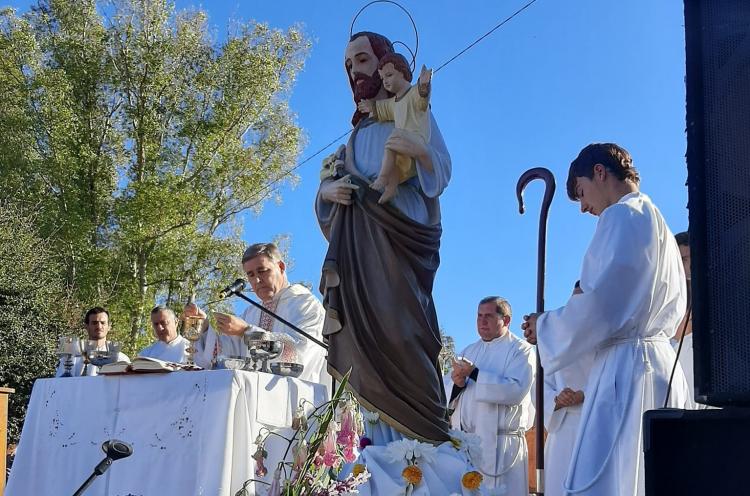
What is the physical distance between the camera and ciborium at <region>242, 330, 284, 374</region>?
5.00 meters

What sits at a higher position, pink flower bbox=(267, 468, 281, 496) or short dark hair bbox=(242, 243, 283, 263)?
short dark hair bbox=(242, 243, 283, 263)

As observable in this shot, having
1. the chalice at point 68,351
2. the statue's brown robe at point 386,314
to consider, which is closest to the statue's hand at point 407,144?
the statue's brown robe at point 386,314

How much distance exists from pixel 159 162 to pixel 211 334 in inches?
680

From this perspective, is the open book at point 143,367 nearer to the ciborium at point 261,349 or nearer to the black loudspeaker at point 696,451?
the ciborium at point 261,349

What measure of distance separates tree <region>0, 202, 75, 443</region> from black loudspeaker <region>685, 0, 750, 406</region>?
12346 mm

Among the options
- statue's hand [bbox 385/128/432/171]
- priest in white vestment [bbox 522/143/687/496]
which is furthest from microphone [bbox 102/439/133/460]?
statue's hand [bbox 385/128/432/171]

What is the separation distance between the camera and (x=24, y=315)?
1517 cm

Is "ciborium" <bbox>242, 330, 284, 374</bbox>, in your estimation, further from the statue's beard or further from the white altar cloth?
the statue's beard

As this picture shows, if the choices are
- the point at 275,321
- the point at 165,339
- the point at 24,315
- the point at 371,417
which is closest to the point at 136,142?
the point at 24,315

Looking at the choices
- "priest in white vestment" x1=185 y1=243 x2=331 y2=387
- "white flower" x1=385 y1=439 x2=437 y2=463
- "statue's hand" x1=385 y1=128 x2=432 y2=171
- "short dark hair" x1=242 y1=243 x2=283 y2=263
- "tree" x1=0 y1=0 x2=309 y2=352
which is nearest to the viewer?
"white flower" x1=385 y1=439 x2=437 y2=463

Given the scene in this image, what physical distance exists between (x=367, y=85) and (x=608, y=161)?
140cm

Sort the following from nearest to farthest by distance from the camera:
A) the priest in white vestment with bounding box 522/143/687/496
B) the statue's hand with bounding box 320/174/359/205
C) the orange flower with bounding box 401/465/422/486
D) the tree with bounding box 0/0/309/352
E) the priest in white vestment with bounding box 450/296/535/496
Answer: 1. the priest in white vestment with bounding box 522/143/687/496
2. the orange flower with bounding box 401/465/422/486
3. the statue's hand with bounding box 320/174/359/205
4. the priest in white vestment with bounding box 450/296/535/496
5. the tree with bounding box 0/0/309/352

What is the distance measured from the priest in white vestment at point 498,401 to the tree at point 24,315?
8.46 meters

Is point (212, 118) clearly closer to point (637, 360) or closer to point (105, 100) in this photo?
point (105, 100)
